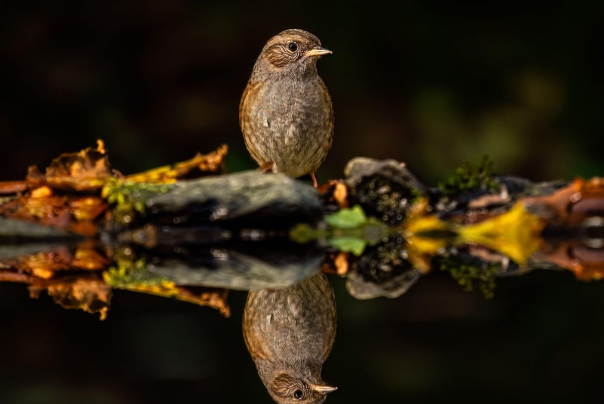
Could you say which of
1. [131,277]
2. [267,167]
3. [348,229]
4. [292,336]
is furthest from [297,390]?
Answer: [267,167]

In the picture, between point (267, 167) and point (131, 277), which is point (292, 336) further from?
point (267, 167)

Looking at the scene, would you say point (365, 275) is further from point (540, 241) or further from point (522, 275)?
point (540, 241)

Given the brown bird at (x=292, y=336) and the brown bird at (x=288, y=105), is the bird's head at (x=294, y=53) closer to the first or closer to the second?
the brown bird at (x=288, y=105)

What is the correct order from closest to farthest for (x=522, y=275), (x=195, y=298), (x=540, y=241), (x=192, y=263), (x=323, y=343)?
(x=323, y=343) → (x=195, y=298) → (x=522, y=275) → (x=192, y=263) → (x=540, y=241)

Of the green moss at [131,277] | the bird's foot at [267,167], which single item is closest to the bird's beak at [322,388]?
the green moss at [131,277]

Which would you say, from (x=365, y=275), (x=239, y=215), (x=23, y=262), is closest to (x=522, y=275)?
(x=365, y=275)

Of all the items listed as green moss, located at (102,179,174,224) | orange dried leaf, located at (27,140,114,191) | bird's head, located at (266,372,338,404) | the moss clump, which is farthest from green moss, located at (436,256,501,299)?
orange dried leaf, located at (27,140,114,191)
